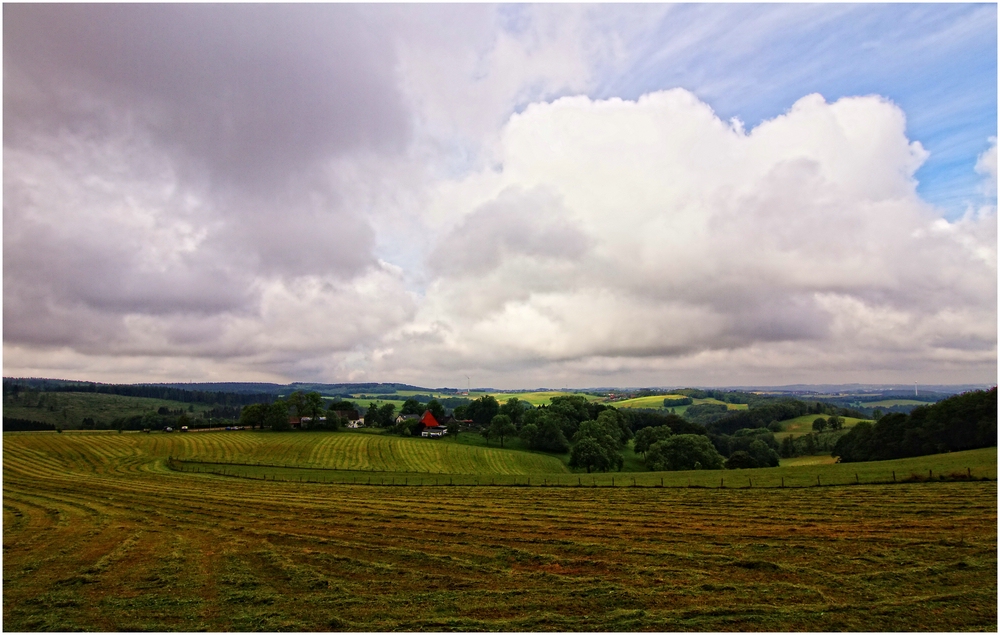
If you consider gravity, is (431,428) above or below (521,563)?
below

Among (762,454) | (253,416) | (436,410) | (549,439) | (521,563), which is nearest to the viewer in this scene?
(521,563)

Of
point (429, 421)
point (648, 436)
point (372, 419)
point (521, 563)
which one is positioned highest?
point (521, 563)

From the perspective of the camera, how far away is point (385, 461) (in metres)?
83.2

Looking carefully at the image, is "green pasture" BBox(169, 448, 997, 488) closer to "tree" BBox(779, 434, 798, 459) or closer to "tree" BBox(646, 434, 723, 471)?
"tree" BBox(646, 434, 723, 471)

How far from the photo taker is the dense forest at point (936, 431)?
66.6 meters

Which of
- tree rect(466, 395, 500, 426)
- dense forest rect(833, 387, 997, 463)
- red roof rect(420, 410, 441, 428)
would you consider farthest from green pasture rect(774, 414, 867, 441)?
red roof rect(420, 410, 441, 428)

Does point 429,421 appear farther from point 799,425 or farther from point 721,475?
point 799,425

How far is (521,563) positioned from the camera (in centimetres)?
2172

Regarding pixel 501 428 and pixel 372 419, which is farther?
pixel 372 419

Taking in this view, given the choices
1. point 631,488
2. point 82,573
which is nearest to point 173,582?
point 82,573

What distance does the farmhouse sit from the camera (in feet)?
390

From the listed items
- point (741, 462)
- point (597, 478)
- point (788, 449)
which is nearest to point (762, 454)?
point (788, 449)

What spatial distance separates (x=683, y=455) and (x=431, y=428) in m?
63.3

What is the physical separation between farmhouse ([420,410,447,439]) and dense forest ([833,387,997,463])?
8440 cm
